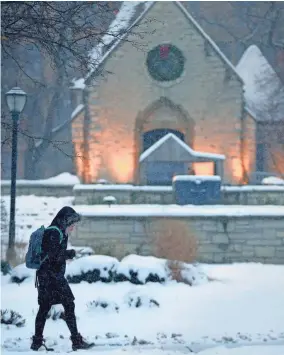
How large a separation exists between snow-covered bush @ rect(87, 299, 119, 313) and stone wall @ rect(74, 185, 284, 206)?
17.7ft

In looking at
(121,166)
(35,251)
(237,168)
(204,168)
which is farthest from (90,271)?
(237,168)

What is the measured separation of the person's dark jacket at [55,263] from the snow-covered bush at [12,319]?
47.6 inches

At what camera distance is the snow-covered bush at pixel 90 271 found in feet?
24.9

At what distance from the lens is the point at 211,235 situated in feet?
32.3

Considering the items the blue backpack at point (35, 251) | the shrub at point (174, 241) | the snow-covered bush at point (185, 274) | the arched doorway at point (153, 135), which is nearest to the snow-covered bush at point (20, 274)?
the snow-covered bush at point (185, 274)

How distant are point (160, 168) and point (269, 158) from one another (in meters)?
5.31

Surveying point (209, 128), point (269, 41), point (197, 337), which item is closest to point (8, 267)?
point (197, 337)

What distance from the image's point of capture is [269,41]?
2123 cm

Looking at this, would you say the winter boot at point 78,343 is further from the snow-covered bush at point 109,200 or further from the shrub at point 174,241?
the snow-covered bush at point 109,200

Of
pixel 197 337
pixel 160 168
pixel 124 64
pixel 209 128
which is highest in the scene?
pixel 124 64

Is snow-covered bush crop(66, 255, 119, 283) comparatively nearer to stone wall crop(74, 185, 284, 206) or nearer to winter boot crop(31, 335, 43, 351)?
winter boot crop(31, 335, 43, 351)

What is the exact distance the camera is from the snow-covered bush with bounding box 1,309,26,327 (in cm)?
572

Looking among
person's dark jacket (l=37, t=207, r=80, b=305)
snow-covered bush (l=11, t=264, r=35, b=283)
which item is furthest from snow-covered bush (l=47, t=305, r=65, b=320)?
snow-covered bush (l=11, t=264, r=35, b=283)

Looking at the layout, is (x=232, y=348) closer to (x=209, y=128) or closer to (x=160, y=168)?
(x=160, y=168)
